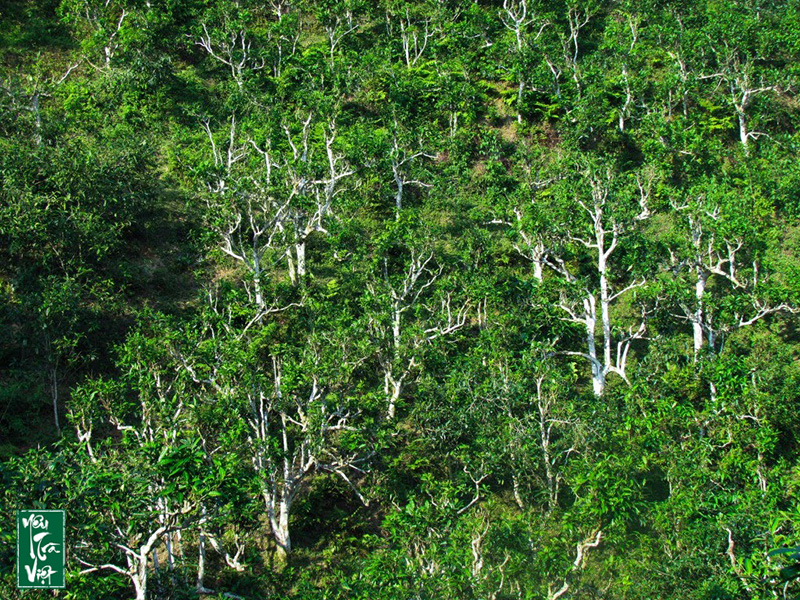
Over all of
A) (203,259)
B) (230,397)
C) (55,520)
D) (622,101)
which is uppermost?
(622,101)

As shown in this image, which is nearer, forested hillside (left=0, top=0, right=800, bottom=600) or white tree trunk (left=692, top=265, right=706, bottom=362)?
forested hillside (left=0, top=0, right=800, bottom=600)

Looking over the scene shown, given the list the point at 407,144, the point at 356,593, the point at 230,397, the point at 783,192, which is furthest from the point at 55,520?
the point at 783,192

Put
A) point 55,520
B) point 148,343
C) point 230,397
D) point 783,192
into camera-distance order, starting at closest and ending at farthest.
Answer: point 55,520
point 230,397
point 148,343
point 783,192

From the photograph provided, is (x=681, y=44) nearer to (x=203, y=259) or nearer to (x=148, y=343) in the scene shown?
(x=203, y=259)

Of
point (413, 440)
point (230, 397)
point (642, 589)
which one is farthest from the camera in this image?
point (413, 440)

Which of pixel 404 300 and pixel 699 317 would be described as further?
pixel 404 300

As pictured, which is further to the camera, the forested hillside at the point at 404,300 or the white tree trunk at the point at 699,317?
the white tree trunk at the point at 699,317

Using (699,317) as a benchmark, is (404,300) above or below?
above

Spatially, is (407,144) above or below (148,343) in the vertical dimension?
above
